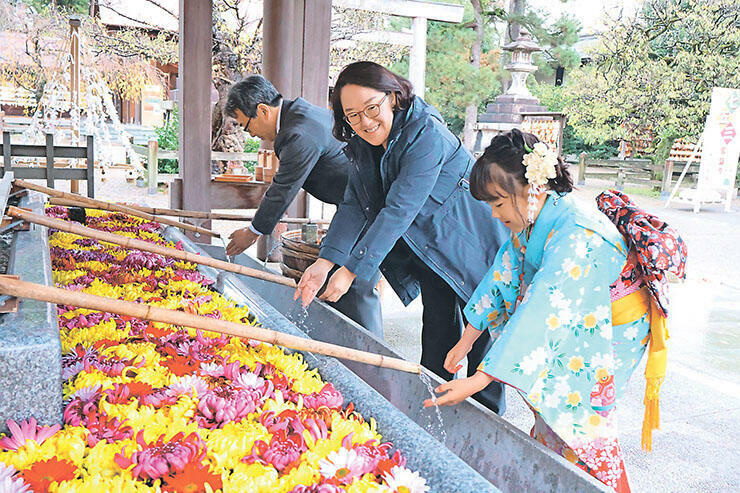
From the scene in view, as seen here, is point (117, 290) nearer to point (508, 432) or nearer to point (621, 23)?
point (508, 432)

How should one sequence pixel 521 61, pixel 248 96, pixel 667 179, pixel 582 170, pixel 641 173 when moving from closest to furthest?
pixel 248 96 → pixel 667 179 → pixel 521 61 → pixel 641 173 → pixel 582 170

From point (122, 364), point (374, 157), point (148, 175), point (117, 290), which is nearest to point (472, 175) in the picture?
point (374, 157)

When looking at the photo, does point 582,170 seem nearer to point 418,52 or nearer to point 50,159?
point 418,52

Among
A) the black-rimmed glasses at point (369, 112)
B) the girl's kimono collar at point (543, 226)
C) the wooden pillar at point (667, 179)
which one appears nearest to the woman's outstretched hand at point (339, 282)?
the black-rimmed glasses at point (369, 112)

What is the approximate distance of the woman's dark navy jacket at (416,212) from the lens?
7.88ft

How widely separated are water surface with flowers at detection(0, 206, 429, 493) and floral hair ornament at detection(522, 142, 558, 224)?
843mm

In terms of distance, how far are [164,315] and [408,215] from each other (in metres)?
1.12

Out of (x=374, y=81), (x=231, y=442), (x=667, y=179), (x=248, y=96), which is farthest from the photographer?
(x=667, y=179)

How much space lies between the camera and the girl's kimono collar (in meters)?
1.97

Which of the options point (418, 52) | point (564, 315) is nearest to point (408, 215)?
point (564, 315)

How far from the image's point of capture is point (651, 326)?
199cm

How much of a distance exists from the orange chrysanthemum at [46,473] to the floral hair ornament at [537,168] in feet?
4.58

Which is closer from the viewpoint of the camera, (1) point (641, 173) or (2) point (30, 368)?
(2) point (30, 368)

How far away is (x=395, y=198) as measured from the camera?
239 cm
